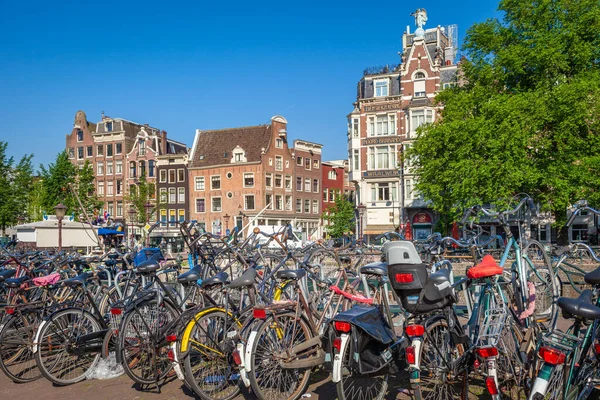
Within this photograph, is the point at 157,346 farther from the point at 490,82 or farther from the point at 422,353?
the point at 490,82

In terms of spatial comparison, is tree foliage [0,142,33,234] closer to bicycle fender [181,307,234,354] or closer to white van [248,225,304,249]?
white van [248,225,304,249]

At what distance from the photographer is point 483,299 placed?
167 inches

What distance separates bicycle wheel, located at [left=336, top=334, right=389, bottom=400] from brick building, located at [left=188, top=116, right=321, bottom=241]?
138 feet

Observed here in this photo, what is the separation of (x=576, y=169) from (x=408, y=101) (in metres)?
17.3

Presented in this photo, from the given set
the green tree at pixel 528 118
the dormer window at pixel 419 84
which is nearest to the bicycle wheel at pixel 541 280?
the green tree at pixel 528 118

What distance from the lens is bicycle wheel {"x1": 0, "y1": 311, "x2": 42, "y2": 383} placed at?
588 centimetres

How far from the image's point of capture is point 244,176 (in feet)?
156

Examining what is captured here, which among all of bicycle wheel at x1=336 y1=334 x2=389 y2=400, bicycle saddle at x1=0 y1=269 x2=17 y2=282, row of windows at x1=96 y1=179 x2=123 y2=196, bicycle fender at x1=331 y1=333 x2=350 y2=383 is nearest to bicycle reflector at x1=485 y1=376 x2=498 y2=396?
bicycle wheel at x1=336 y1=334 x2=389 y2=400

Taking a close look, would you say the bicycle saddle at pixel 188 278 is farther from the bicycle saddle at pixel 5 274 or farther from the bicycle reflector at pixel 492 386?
the bicycle reflector at pixel 492 386

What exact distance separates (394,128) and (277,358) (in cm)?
3410

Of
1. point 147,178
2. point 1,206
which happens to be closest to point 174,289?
point 1,206

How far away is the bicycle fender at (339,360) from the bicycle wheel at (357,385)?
3cm

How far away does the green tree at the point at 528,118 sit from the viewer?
2105 centimetres

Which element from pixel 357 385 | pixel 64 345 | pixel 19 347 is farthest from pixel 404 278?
pixel 19 347
